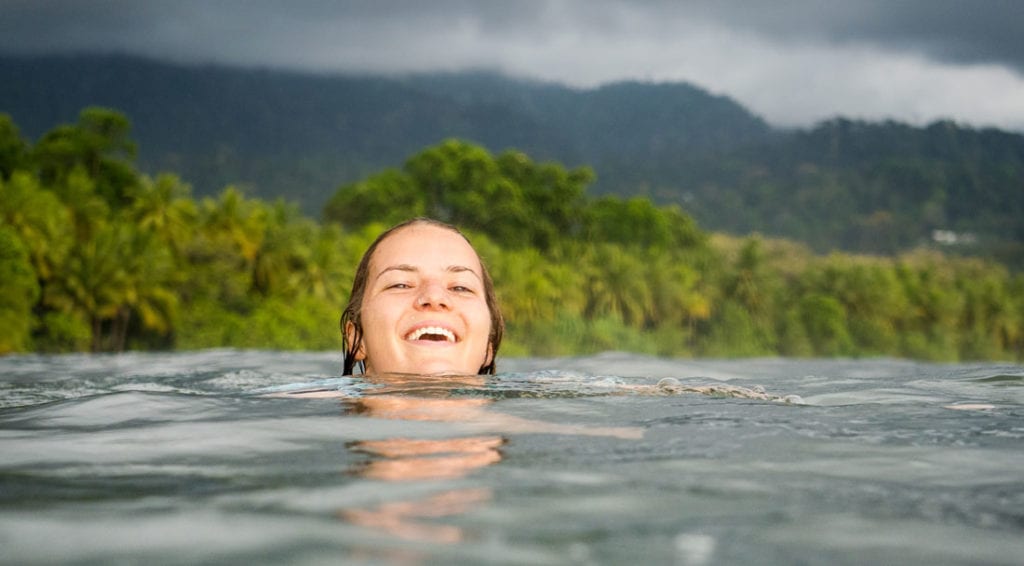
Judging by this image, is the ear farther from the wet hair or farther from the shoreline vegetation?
the shoreline vegetation

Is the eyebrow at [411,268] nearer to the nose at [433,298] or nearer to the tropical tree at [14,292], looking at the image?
the nose at [433,298]

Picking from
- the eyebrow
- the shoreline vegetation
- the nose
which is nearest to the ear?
the eyebrow

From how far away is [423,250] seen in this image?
17.0 feet

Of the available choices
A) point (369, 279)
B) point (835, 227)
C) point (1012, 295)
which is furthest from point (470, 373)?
point (835, 227)

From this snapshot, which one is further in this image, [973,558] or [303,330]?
[303,330]

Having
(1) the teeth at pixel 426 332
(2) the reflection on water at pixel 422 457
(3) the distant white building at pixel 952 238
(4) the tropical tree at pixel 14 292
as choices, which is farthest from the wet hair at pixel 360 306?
(3) the distant white building at pixel 952 238

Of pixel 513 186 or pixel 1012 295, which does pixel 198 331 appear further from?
pixel 1012 295

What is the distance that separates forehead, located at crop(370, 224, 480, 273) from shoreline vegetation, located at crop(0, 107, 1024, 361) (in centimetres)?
4121

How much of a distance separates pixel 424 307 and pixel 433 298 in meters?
0.10

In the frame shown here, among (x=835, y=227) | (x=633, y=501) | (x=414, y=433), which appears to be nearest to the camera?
(x=633, y=501)

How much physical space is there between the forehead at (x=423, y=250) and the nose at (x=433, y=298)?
0.68 feet

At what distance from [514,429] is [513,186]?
71.1 meters

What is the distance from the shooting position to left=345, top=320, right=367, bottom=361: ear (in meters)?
5.48

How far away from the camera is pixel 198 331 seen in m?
51.2
